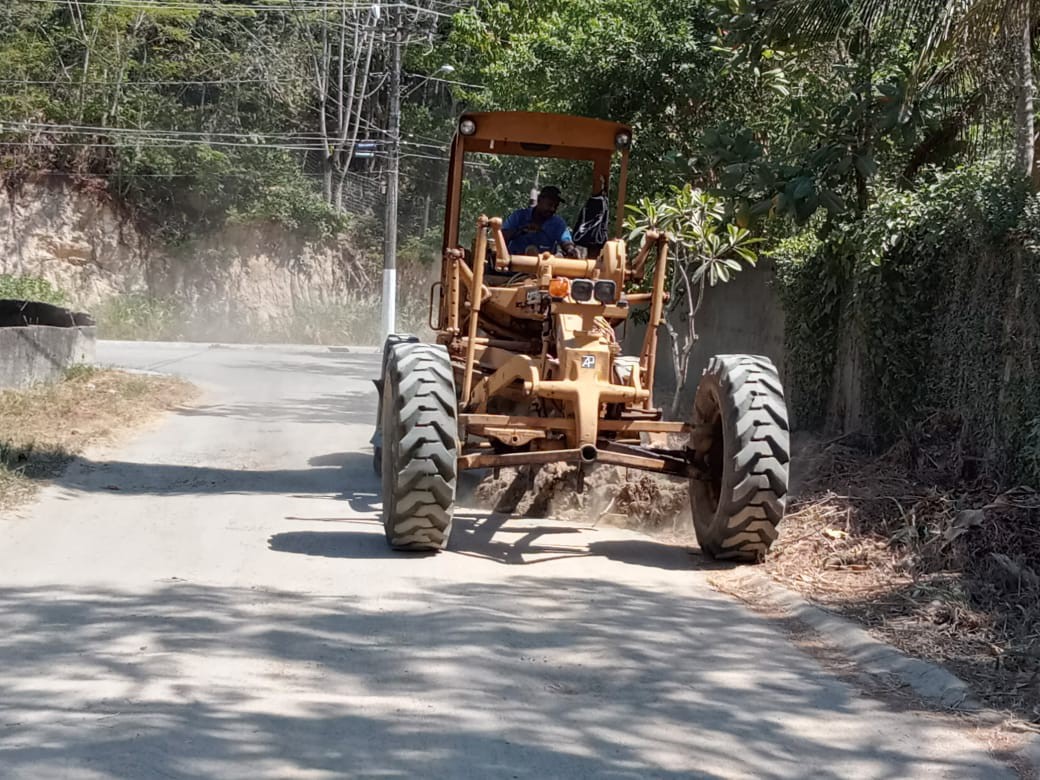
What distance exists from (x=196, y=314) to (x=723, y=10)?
31506 mm

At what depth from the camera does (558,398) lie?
9055 mm

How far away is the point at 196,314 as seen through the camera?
42.4m

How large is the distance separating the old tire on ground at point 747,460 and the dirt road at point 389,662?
1.10 ft

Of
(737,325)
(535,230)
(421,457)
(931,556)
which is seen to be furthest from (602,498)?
(737,325)

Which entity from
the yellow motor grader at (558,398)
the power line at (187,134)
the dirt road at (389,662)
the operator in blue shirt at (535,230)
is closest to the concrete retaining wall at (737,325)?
the operator in blue shirt at (535,230)

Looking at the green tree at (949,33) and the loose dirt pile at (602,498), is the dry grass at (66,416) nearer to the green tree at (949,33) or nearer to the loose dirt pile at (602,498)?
the loose dirt pile at (602,498)

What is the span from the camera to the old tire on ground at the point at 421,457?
8555 millimetres

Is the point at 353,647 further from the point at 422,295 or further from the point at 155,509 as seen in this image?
the point at 422,295

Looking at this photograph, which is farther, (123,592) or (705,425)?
(705,425)

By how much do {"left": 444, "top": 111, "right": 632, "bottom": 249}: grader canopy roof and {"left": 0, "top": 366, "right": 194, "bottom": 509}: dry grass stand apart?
160 inches

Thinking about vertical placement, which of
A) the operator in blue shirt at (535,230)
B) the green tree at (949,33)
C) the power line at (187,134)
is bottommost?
the operator in blue shirt at (535,230)

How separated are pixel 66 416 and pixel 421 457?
26.6ft

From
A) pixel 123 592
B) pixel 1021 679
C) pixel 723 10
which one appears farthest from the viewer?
pixel 723 10

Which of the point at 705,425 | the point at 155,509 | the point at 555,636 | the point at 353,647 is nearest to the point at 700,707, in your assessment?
the point at 555,636
